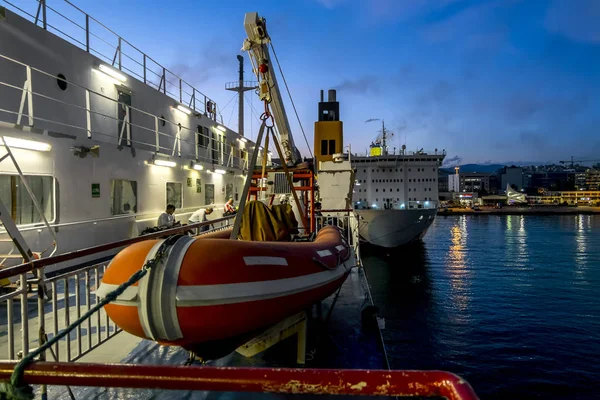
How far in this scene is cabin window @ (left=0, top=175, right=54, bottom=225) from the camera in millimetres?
6531

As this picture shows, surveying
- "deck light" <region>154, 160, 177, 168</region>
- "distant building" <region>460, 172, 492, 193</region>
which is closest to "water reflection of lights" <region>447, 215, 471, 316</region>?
"deck light" <region>154, 160, 177, 168</region>

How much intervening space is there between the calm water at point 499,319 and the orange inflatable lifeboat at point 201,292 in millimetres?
6945

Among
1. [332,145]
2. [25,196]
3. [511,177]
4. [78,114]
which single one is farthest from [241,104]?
[511,177]

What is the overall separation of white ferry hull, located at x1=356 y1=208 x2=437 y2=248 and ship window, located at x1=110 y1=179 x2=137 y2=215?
1801cm

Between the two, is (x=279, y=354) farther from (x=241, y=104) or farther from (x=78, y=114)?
(x=241, y=104)

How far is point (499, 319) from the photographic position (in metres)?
11.9

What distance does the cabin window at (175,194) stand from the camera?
11.4 meters

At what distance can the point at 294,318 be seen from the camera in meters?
4.04

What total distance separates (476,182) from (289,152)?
189196mm

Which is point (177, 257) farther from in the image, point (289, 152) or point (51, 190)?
point (289, 152)

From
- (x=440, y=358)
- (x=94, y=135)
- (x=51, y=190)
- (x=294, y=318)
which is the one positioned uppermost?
(x=94, y=135)

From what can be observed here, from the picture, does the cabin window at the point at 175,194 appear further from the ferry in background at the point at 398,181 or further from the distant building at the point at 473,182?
the distant building at the point at 473,182

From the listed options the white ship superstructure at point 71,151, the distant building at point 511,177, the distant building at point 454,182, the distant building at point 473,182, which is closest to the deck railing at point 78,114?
the white ship superstructure at point 71,151

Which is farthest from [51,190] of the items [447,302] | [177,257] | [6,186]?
[447,302]
